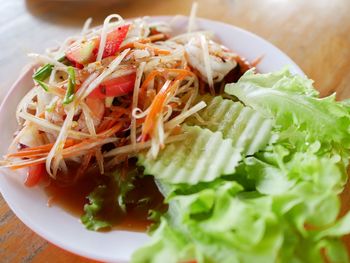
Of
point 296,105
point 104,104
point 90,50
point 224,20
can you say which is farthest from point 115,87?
point 224,20

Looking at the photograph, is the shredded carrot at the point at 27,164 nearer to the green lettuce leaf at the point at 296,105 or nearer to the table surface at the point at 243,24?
the table surface at the point at 243,24

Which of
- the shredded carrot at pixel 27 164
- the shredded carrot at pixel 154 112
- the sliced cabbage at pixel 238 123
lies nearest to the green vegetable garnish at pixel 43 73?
the shredded carrot at pixel 27 164

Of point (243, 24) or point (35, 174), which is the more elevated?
point (243, 24)

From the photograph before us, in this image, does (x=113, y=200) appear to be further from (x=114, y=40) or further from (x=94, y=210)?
(x=114, y=40)

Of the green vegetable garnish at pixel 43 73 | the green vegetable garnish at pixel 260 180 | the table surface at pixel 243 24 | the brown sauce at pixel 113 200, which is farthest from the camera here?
the table surface at pixel 243 24

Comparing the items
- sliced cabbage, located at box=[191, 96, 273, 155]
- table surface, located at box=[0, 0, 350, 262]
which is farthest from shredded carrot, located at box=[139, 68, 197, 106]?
table surface, located at box=[0, 0, 350, 262]

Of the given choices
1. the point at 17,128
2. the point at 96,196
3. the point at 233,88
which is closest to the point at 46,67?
the point at 17,128

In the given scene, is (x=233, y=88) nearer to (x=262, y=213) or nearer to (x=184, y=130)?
(x=184, y=130)
